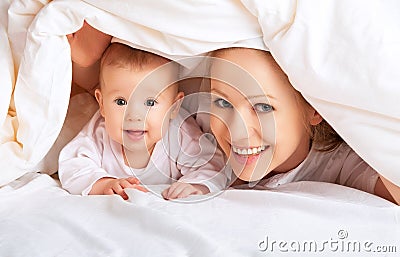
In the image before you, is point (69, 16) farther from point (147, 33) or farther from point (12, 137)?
point (12, 137)

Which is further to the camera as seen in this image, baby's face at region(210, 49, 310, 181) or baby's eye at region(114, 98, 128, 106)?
baby's eye at region(114, 98, 128, 106)

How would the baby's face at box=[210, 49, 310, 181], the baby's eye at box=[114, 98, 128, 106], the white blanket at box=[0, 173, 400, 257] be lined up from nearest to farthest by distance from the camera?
the white blanket at box=[0, 173, 400, 257] < the baby's face at box=[210, 49, 310, 181] < the baby's eye at box=[114, 98, 128, 106]

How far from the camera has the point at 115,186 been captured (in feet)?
4.03

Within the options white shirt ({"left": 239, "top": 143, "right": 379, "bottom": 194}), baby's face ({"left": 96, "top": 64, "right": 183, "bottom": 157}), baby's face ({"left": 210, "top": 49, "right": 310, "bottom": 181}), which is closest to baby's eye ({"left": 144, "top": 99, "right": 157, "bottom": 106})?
baby's face ({"left": 96, "top": 64, "right": 183, "bottom": 157})

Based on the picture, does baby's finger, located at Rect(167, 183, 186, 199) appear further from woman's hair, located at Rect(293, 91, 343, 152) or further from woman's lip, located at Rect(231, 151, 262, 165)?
woman's hair, located at Rect(293, 91, 343, 152)

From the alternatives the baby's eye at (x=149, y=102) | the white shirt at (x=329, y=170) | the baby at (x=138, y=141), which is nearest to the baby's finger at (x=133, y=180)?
the baby at (x=138, y=141)

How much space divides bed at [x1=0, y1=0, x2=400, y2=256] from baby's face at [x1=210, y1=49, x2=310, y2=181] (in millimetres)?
53

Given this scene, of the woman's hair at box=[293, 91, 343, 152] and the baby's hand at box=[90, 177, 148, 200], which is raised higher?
the woman's hair at box=[293, 91, 343, 152]

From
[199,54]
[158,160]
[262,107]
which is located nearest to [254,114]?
[262,107]

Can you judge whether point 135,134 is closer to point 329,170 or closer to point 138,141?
point 138,141

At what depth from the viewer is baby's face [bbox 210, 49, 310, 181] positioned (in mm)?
1164

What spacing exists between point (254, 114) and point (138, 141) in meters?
0.24

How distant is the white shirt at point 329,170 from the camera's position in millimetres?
1282

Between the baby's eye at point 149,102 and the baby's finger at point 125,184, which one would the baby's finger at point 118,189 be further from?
the baby's eye at point 149,102
